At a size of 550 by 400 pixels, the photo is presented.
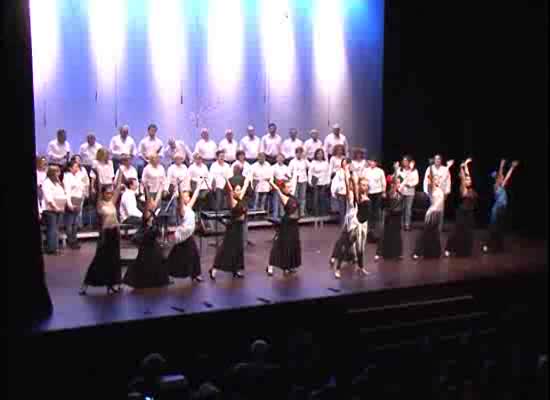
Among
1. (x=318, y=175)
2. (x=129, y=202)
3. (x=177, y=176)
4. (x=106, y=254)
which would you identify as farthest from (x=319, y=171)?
(x=106, y=254)

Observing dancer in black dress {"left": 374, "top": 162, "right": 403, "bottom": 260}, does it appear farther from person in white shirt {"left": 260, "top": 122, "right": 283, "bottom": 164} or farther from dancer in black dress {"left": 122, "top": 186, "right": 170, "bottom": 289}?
person in white shirt {"left": 260, "top": 122, "right": 283, "bottom": 164}

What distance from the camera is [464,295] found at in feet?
33.0

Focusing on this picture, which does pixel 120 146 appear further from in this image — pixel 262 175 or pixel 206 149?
pixel 262 175

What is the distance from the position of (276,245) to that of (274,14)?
7161 mm

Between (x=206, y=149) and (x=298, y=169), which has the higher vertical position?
(x=206, y=149)

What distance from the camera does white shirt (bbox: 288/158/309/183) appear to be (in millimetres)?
13977

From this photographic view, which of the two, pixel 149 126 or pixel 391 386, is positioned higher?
pixel 149 126

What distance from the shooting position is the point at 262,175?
1372 centimetres

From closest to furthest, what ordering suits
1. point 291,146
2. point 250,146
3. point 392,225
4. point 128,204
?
point 128,204 → point 392,225 → point 250,146 → point 291,146

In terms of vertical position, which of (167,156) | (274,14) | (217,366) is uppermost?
(274,14)

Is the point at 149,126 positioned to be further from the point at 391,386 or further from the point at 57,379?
the point at 391,386

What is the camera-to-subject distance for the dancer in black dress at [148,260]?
30.8ft

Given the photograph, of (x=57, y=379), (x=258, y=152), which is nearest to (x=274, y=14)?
(x=258, y=152)

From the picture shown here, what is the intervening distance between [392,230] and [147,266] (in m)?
3.94
